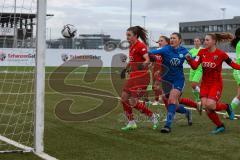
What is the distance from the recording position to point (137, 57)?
32.8 feet

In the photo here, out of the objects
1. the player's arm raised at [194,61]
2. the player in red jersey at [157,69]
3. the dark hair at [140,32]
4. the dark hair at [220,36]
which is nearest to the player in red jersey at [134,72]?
the dark hair at [140,32]

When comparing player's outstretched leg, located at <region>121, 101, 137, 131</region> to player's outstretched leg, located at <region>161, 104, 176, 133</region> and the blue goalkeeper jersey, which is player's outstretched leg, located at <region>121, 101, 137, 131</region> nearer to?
player's outstretched leg, located at <region>161, 104, 176, 133</region>

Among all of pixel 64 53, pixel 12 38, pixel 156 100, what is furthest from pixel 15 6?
pixel 64 53

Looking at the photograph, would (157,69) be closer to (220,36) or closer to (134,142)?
(220,36)

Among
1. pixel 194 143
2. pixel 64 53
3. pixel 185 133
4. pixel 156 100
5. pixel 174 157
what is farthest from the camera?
pixel 64 53

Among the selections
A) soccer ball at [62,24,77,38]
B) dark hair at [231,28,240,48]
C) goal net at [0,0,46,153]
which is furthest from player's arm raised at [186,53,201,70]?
soccer ball at [62,24,77,38]

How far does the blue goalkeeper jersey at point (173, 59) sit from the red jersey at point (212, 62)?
14.0 inches

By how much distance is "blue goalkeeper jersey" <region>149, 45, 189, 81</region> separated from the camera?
9820 millimetres

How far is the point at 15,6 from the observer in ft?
26.8

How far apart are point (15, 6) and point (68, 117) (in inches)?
161

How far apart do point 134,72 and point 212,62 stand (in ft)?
5.07

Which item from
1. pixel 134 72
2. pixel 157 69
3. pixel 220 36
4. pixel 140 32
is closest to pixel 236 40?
pixel 220 36

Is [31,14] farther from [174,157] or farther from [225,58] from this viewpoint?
[225,58]

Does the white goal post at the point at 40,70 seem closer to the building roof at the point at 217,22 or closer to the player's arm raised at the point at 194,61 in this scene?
the player's arm raised at the point at 194,61
